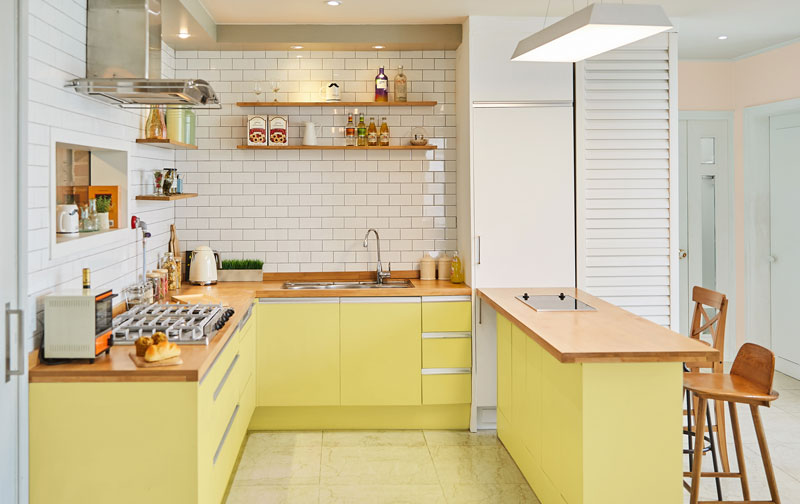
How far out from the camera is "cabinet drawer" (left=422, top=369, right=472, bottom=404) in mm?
4695

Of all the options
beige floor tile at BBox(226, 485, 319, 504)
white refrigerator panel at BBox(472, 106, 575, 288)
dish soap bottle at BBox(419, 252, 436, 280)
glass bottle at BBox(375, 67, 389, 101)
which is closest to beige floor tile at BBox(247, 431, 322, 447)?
beige floor tile at BBox(226, 485, 319, 504)

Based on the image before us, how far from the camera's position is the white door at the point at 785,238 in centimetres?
580

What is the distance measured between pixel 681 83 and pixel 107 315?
5.33 meters

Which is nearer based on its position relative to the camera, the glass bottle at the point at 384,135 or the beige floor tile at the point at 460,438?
the beige floor tile at the point at 460,438

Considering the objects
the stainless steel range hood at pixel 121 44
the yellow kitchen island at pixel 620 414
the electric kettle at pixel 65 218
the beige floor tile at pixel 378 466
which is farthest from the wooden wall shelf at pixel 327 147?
the yellow kitchen island at pixel 620 414

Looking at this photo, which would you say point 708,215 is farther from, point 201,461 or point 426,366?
point 201,461

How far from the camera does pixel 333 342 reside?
4637mm

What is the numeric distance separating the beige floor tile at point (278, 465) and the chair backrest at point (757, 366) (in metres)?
2.27

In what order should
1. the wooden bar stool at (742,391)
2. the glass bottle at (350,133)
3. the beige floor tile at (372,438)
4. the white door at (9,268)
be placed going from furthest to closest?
the glass bottle at (350,133)
the beige floor tile at (372,438)
the wooden bar stool at (742,391)
the white door at (9,268)

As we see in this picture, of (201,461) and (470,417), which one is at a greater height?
(201,461)

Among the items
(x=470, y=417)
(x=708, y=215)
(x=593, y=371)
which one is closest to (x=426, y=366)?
(x=470, y=417)

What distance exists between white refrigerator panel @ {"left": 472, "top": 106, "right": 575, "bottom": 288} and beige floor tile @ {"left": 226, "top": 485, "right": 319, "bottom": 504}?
176cm

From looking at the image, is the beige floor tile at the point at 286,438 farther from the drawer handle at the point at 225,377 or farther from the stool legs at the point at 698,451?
the stool legs at the point at 698,451

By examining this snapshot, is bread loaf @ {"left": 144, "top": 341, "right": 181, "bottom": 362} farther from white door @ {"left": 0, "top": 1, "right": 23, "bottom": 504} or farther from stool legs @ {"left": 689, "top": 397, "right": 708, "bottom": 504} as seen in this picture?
stool legs @ {"left": 689, "top": 397, "right": 708, "bottom": 504}
